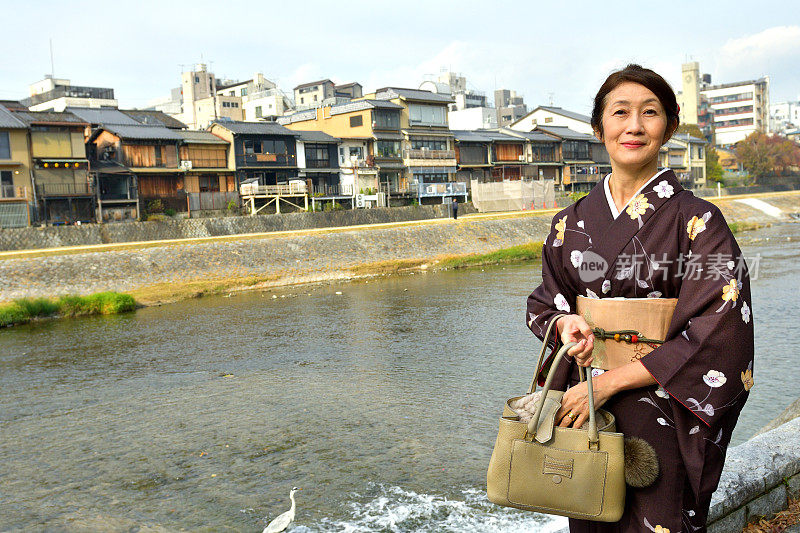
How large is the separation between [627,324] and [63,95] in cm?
6856

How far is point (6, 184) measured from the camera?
31.8 meters

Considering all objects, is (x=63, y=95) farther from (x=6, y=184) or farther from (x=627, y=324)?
(x=627, y=324)

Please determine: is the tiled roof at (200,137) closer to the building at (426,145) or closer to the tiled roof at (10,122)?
the tiled roof at (10,122)

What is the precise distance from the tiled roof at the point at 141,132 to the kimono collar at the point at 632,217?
38.1 m

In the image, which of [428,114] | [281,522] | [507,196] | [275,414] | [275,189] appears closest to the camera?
[281,522]

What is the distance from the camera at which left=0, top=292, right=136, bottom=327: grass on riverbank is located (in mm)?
18719

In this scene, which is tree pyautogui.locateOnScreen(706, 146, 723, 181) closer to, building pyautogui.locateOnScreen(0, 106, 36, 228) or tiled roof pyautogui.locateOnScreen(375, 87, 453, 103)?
tiled roof pyautogui.locateOnScreen(375, 87, 453, 103)

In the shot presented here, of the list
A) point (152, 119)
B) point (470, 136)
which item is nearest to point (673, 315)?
point (152, 119)

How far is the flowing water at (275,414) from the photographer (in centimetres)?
634

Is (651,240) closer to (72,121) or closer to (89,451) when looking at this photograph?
(89,451)

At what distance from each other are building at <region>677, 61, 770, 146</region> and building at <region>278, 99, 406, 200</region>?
61.7 meters

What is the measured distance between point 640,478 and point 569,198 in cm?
4953

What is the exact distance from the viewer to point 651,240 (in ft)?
8.16

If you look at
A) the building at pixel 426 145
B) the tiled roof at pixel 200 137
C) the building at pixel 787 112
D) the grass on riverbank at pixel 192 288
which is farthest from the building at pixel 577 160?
the building at pixel 787 112
